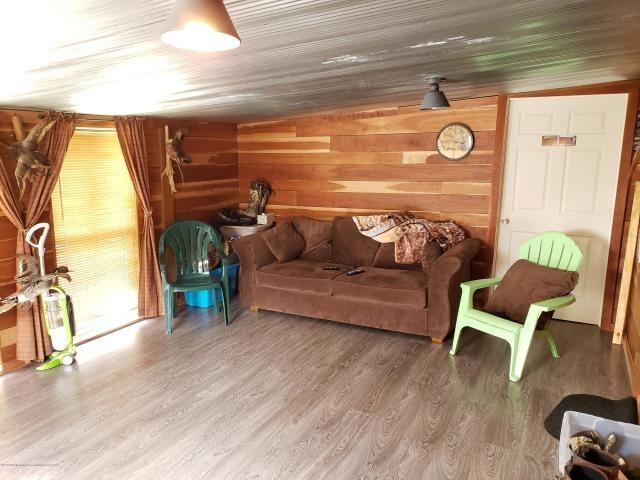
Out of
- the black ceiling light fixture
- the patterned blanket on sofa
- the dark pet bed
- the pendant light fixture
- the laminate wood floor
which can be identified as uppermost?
the black ceiling light fixture

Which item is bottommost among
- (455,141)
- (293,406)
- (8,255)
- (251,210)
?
(293,406)

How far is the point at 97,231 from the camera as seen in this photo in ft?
13.2

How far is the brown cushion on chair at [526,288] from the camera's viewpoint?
328cm

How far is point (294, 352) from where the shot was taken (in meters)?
3.66

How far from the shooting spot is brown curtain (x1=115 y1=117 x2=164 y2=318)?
4047mm

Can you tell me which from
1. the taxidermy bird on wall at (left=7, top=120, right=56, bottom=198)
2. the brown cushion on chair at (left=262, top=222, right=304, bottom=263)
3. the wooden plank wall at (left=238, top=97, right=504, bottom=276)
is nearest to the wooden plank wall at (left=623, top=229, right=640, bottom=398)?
the wooden plank wall at (left=238, top=97, right=504, bottom=276)

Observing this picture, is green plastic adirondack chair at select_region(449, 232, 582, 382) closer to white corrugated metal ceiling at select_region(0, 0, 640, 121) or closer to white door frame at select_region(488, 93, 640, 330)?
white door frame at select_region(488, 93, 640, 330)

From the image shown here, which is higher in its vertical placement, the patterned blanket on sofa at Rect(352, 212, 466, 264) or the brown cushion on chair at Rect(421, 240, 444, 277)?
the patterned blanket on sofa at Rect(352, 212, 466, 264)

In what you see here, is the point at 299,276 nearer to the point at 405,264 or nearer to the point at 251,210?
the point at 405,264

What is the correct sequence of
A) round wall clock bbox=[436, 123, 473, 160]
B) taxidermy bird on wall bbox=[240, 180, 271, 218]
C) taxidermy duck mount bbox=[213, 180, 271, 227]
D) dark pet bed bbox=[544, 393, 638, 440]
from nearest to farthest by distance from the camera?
dark pet bed bbox=[544, 393, 638, 440], round wall clock bbox=[436, 123, 473, 160], taxidermy duck mount bbox=[213, 180, 271, 227], taxidermy bird on wall bbox=[240, 180, 271, 218]

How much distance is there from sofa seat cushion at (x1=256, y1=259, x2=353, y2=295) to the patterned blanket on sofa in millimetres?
440

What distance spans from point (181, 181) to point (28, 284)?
187 centimetres

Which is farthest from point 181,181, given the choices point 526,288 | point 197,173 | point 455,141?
point 526,288

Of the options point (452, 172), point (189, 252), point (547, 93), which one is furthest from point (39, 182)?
point (547, 93)
